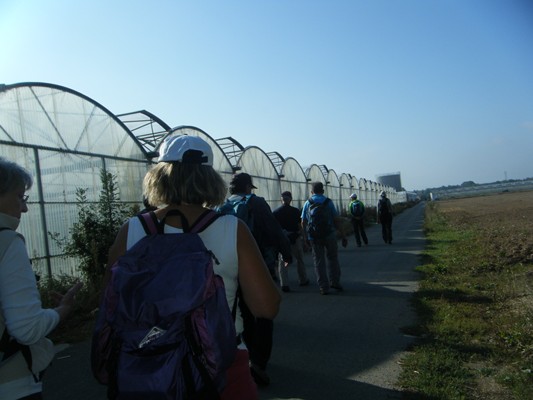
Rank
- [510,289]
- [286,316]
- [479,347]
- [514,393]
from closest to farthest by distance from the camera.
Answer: [514,393], [479,347], [286,316], [510,289]

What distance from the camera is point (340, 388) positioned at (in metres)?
4.10

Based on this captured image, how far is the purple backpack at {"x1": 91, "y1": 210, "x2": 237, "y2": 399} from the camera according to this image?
1.67 meters

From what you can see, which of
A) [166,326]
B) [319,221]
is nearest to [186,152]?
[166,326]

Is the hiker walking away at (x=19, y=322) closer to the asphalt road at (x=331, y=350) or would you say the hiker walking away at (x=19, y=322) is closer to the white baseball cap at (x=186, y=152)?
the white baseball cap at (x=186, y=152)

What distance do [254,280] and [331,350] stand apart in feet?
11.4

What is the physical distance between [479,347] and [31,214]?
23.3 ft

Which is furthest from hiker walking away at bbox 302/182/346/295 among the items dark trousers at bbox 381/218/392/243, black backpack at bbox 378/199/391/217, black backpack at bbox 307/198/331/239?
dark trousers at bbox 381/218/392/243

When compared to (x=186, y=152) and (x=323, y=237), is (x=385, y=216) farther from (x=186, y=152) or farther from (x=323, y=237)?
Answer: (x=186, y=152)

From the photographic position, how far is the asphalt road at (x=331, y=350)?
416 centimetres

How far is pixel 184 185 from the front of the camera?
6.75 feet

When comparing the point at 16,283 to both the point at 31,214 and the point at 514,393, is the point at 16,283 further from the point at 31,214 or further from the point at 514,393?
the point at 31,214

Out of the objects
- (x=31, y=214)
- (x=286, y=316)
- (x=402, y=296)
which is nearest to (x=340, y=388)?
(x=286, y=316)

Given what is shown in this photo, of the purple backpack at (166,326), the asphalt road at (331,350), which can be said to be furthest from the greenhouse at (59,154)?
Answer: the purple backpack at (166,326)

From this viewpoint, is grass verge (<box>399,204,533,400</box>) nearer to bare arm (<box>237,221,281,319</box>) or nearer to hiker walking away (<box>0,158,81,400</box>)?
bare arm (<box>237,221,281,319</box>)
